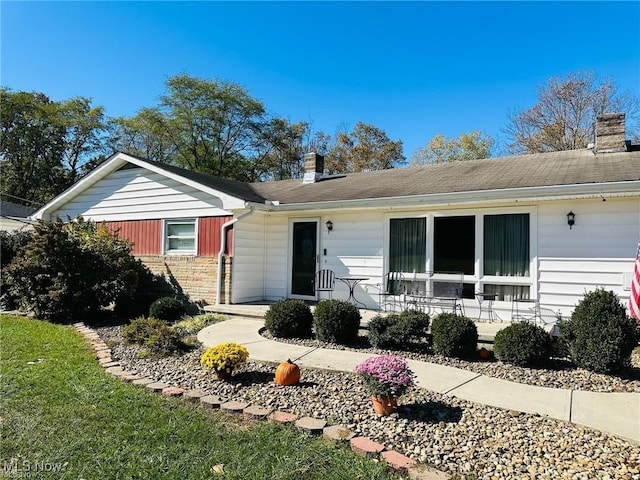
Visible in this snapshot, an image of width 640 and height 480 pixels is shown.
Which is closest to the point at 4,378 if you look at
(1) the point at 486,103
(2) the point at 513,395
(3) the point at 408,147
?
(2) the point at 513,395

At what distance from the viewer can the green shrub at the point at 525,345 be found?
16.0 feet

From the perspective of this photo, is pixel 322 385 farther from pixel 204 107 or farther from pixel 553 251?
pixel 204 107

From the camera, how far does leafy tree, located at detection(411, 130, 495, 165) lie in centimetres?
2727

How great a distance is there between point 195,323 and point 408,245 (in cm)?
453

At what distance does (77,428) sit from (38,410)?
0.66 meters

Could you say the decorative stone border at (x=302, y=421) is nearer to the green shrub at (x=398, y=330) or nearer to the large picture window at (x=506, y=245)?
the green shrub at (x=398, y=330)

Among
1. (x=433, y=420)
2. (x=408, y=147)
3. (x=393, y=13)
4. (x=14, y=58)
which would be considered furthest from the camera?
(x=408, y=147)

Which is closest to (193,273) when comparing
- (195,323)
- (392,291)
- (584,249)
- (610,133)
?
(195,323)

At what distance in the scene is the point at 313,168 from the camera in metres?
12.9

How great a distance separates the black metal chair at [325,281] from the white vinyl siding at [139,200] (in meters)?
2.70

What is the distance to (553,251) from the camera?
7074 mm

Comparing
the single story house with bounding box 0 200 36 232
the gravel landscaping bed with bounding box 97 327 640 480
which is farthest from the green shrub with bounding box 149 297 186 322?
the single story house with bounding box 0 200 36 232

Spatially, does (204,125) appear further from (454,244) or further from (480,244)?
(480,244)

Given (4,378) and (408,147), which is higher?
(408,147)
